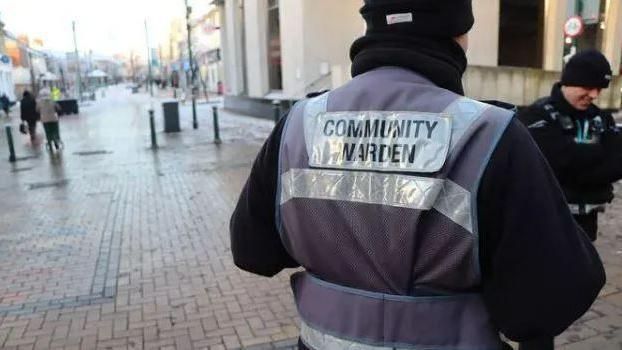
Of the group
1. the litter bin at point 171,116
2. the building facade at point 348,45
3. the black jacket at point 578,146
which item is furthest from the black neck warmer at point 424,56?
the litter bin at point 171,116

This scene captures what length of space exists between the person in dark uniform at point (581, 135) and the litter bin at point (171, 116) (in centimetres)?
1675

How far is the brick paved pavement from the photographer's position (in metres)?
4.12

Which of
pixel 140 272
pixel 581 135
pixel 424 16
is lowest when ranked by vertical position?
pixel 140 272

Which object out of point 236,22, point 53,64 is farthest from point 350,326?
point 53,64

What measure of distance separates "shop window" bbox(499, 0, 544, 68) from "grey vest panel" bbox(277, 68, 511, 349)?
26078 mm

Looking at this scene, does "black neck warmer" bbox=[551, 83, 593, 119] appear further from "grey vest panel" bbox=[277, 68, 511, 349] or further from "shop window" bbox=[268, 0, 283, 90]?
"shop window" bbox=[268, 0, 283, 90]

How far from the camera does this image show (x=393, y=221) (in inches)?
57.8

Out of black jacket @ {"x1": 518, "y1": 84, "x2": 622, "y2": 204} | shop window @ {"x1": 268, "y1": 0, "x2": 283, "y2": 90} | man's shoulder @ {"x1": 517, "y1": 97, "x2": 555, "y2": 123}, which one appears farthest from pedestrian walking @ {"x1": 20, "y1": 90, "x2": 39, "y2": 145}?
black jacket @ {"x1": 518, "y1": 84, "x2": 622, "y2": 204}

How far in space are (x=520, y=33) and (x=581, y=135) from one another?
25.8 m

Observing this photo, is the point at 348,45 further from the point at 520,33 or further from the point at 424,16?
the point at 424,16

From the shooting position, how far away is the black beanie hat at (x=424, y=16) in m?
1.50

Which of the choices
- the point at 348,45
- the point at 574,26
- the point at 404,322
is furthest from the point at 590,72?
the point at 348,45

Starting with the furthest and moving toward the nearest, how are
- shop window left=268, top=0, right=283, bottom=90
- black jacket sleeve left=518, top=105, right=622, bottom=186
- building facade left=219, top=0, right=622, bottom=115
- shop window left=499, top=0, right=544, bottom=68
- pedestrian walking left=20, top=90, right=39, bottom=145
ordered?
shop window left=499, top=0, right=544, bottom=68, shop window left=268, top=0, right=283, bottom=90, pedestrian walking left=20, top=90, right=39, bottom=145, building facade left=219, top=0, right=622, bottom=115, black jacket sleeve left=518, top=105, right=622, bottom=186

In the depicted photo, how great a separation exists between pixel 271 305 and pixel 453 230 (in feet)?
11.2
